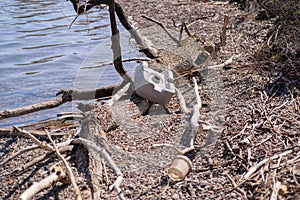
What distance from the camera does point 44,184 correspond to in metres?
3.62

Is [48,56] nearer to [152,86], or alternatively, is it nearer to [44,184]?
[152,86]

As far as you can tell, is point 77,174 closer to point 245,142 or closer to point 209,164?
point 209,164

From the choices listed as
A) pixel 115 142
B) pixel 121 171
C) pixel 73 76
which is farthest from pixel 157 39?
pixel 121 171

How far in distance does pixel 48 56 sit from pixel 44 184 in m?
6.85

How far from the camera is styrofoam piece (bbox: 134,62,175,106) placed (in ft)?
18.1

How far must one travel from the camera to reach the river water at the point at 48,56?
7.55 meters

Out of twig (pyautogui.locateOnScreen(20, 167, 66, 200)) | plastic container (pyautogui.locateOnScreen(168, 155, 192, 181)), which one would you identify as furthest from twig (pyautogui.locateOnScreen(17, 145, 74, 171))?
plastic container (pyautogui.locateOnScreen(168, 155, 192, 181))

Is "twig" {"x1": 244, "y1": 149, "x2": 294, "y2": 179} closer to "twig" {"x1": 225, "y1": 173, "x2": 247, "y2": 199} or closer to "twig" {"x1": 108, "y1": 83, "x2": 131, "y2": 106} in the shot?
"twig" {"x1": 225, "y1": 173, "x2": 247, "y2": 199}

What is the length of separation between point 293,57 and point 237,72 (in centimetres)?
105

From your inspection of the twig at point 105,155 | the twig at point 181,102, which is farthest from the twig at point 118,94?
the twig at point 105,155

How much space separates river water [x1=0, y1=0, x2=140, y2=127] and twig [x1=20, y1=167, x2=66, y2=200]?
2.11 meters

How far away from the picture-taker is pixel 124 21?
7.06 m

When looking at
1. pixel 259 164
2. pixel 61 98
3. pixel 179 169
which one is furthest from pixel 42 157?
pixel 259 164

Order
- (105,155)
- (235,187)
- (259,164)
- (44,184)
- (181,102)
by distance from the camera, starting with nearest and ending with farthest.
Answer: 1. (235,187)
2. (259,164)
3. (44,184)
4. (105,155)
5. (181,102)
